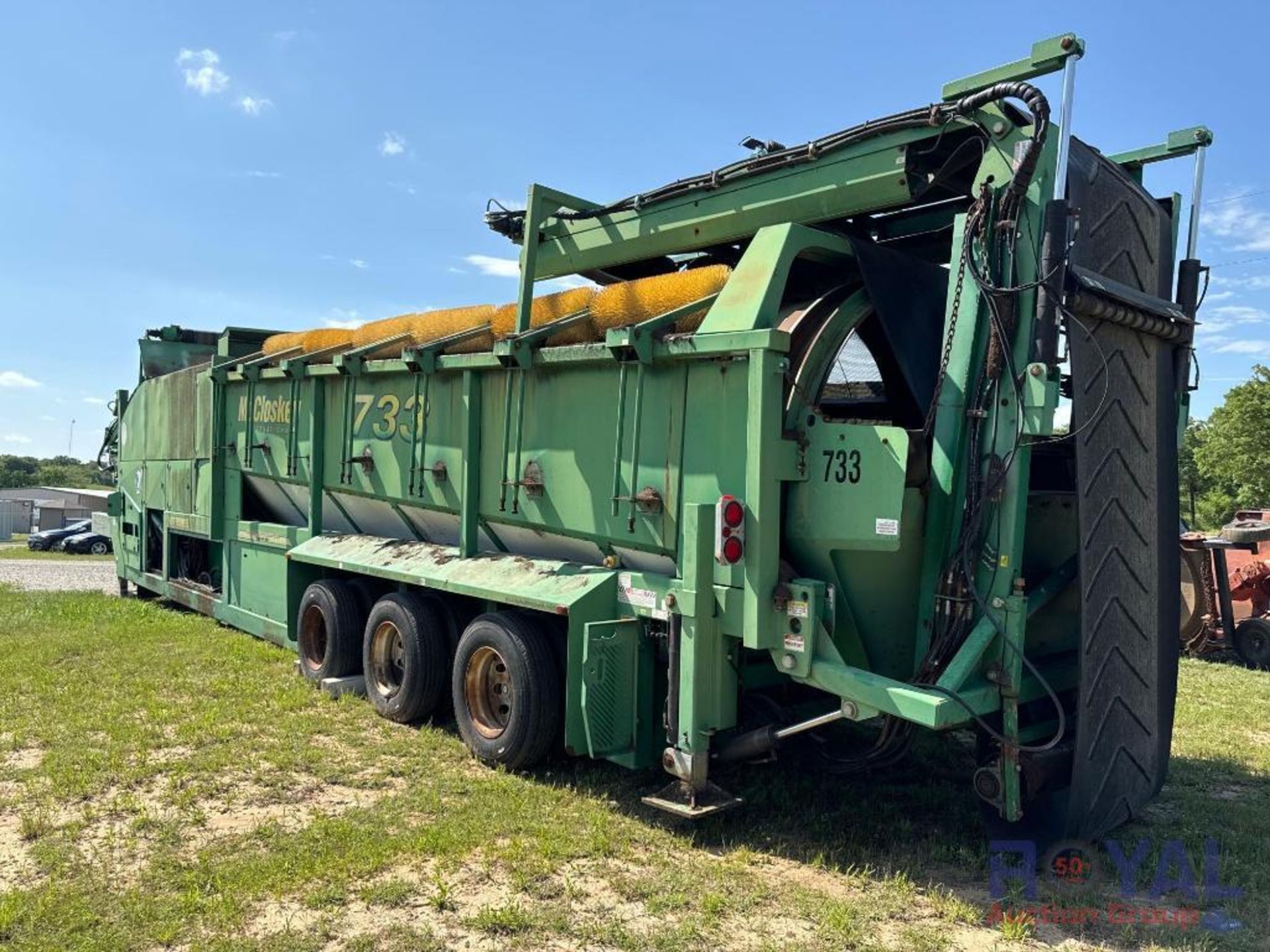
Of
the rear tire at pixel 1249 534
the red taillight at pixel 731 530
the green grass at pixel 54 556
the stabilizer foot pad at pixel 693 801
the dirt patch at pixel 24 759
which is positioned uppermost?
the red taillight at pixel 731 530

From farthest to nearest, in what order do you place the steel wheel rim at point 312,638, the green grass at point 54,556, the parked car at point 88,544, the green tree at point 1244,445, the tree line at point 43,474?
the tree line at point 43,474, the green tree at point 1244,445, the parked car at point 88,544, the green grass at point 54,556, the steel wheel rim at point 312,638

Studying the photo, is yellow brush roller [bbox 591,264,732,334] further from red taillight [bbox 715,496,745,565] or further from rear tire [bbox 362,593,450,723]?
rear tire [bbox 362,593,450,723]

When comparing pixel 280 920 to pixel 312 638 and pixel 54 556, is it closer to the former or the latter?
pixel 312 638

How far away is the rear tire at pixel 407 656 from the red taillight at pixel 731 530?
269cm

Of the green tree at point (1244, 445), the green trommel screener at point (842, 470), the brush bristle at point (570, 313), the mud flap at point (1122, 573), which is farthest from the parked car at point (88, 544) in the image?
the green tree at point (1244, 445)

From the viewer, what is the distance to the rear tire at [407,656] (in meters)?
6.56

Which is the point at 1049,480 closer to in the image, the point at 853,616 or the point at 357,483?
the point at 853,616

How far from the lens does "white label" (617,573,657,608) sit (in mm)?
5098

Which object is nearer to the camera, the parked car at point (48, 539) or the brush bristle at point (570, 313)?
the brush bristle at point (570, 313)

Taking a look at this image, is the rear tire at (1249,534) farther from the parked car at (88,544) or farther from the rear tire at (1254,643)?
the parked car at (88,544)

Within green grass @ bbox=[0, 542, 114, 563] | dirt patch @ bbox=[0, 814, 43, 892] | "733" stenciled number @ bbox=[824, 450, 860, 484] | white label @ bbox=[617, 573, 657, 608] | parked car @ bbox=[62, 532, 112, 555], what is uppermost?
"733" stenciled number @ bbox=[824, 450, 860, 484]

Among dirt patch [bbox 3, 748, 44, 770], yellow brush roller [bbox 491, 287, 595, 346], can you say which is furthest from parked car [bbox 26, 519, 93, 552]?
yellow brush roller [bbox 491, 287, 595, 346]

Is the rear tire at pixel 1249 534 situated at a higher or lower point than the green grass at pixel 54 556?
higher

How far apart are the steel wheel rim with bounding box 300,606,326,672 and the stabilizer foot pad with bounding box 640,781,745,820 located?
3957 millimetres
